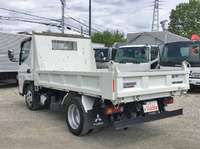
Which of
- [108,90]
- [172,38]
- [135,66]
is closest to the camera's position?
[108,90]

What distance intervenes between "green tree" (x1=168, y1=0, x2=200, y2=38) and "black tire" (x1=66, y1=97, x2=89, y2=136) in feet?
117

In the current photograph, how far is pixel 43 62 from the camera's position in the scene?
648 centimetres

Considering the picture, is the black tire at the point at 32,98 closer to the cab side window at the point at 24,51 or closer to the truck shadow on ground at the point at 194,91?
the cab side window at the point at 24,51

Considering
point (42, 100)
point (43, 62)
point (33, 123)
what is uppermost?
point (43, 62)

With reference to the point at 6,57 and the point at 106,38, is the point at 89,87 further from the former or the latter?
the point at 106,38

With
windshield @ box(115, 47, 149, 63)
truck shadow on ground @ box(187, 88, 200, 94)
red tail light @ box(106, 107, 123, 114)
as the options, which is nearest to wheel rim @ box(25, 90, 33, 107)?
red tail light @ box(106, 107, 123, 114)

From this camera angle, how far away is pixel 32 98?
22.4 ft

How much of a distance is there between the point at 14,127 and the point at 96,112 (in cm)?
230

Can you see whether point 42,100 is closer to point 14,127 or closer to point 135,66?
point 14,127

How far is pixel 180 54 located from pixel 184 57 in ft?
0.80

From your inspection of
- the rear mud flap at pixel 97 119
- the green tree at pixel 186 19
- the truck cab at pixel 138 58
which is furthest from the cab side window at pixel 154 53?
the green tree at pixel 186 19

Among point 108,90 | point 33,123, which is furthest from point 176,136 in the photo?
point 33,123

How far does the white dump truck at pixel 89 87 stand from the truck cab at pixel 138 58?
300cm

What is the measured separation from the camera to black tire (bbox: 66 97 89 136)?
171 inches
